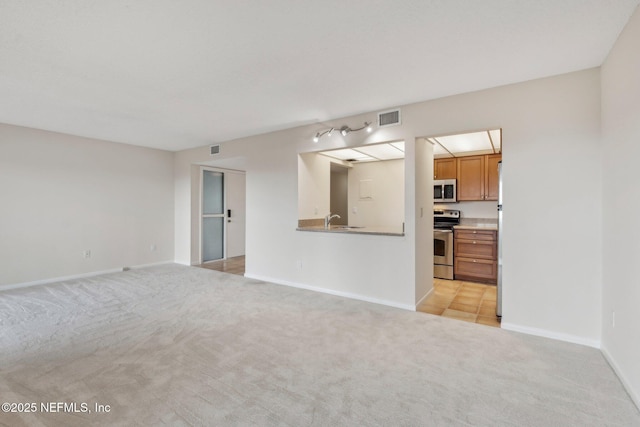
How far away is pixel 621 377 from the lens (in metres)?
2.04

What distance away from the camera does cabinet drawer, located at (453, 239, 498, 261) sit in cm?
470

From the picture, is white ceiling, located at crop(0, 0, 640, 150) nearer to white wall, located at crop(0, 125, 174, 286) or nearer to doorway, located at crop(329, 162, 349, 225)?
white wall, located at crop(0, 125, 174, 286)

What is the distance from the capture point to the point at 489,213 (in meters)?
5.30

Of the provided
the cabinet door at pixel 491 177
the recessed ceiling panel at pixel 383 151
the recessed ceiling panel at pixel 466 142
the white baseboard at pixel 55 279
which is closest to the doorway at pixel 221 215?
the white baseboard at pixel 55 279

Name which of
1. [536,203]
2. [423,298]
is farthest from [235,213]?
[536,203]

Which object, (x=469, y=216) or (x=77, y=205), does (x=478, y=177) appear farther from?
(x=77, y=205)

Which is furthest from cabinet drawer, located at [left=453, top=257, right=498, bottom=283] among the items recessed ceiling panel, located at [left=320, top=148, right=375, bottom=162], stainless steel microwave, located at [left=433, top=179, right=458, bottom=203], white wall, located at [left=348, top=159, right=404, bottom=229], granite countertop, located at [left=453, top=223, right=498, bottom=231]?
recessed ceiling panel, located at [left=320, top=148, right=375, bottom=162]

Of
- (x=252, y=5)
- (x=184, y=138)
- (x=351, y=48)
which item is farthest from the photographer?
(x=184, y=138)

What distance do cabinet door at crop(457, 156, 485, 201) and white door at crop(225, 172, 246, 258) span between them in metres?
4.89

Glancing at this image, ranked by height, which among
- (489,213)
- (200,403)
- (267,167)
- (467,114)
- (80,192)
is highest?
(467,114)

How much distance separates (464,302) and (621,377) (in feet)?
5.86

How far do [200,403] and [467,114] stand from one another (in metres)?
3.45

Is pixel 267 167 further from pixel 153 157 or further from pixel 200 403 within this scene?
pixel 200 403

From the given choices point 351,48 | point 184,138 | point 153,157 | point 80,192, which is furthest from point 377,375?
point 153,157
